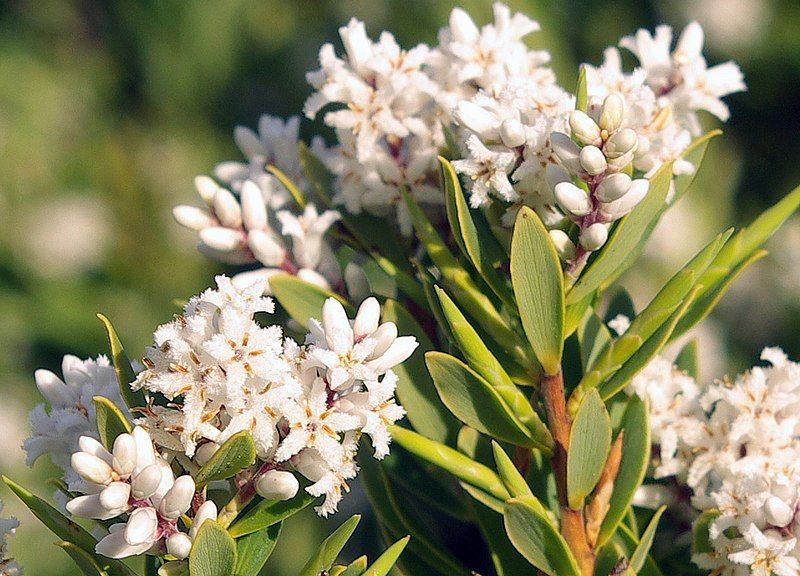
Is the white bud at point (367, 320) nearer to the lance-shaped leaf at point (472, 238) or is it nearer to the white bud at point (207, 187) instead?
the lance-shaped leaf at point (472, 238)

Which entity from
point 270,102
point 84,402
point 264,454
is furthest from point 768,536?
point 270,102

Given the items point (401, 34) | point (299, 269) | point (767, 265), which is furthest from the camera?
point (401, 34)

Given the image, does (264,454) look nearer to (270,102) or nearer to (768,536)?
(768,536)

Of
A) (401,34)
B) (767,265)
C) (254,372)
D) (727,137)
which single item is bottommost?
(767,265)

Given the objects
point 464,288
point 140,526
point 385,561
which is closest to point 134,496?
point 140,526

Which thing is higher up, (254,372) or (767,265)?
(254,372)

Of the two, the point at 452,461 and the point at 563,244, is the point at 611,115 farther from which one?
the point at 452,461

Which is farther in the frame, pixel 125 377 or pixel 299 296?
pixel 299 296

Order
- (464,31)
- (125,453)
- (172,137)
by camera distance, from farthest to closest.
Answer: (172,137), (464,31), (125,453)
